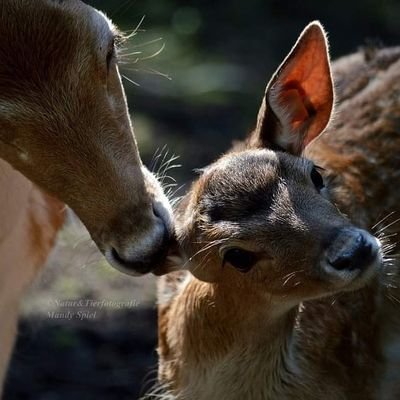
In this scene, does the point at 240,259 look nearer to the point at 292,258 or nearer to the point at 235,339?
the point at 292,258

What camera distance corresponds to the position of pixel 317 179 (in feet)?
17.6

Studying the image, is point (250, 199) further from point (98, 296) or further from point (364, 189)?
point (98, 296)

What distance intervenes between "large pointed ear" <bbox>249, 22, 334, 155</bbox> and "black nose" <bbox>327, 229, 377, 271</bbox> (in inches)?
29.3

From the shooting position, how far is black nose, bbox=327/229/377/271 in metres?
4.87

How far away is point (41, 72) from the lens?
5488mm

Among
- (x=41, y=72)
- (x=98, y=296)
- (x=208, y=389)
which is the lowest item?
(x=98, y=296)

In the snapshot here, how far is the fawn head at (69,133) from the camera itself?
543cm

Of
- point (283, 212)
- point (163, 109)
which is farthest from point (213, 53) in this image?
point (283, 212)

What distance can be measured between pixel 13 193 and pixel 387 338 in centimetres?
185

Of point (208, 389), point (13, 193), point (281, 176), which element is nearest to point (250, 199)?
point (281, 176)

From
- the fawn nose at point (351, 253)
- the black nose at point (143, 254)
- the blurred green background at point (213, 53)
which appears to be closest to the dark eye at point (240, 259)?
the black nose at point (143, 254)

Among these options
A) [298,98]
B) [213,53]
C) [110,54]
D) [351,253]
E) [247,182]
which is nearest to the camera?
[351,253]

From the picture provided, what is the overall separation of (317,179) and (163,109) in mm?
5051

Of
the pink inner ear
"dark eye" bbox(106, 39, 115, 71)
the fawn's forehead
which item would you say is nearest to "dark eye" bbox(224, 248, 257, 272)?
the fawn's forehead
